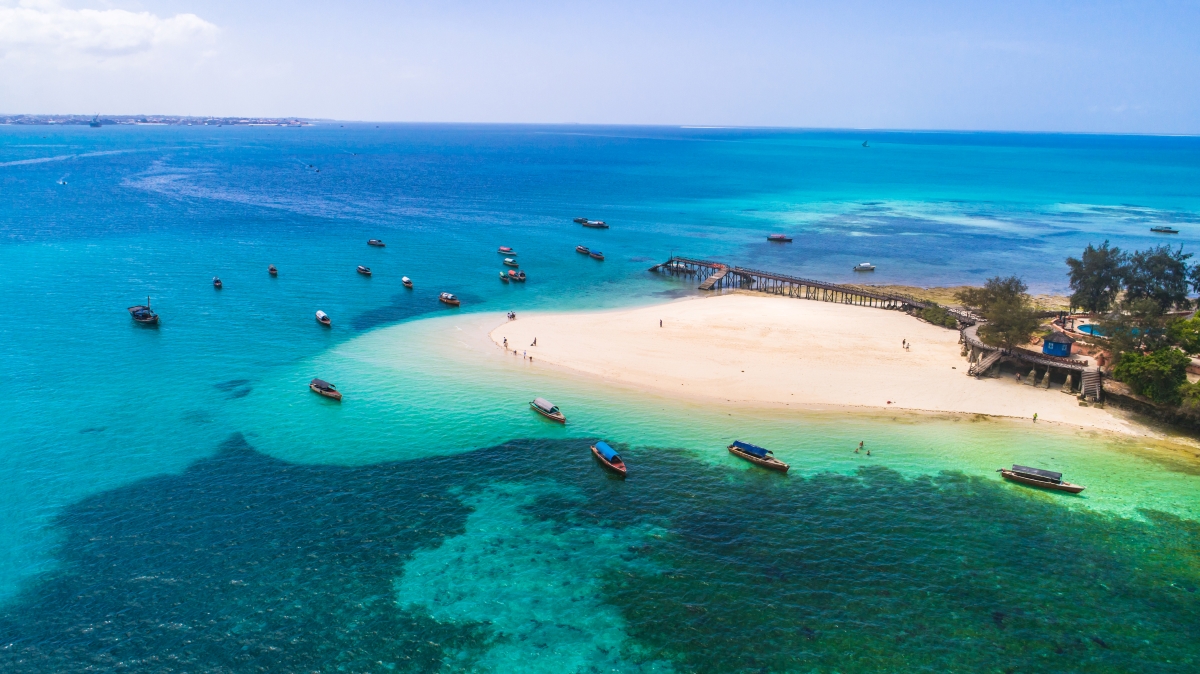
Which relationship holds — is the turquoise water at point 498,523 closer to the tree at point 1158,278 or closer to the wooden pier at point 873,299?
the wooden pier at point 873,299

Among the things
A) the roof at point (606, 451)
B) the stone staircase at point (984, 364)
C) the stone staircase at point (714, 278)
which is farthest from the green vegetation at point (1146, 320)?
the stone staircase at point (714, 278)

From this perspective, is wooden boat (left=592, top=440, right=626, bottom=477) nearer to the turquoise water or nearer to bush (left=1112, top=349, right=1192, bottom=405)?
the turquoise water

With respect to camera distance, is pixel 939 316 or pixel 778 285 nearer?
pixel 939 316

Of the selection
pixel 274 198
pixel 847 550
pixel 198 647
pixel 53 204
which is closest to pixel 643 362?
pixel 847 550

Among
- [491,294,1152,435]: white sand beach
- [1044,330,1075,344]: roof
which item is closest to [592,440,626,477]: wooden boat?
[491,294,1152,435]: white sand beach

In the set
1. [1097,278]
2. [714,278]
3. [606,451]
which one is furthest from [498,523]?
[1097,278]

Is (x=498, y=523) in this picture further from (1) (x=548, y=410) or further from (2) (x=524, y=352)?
(2) (x=524, y=352)

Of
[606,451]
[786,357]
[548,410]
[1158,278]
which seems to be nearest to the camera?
[606,451]
